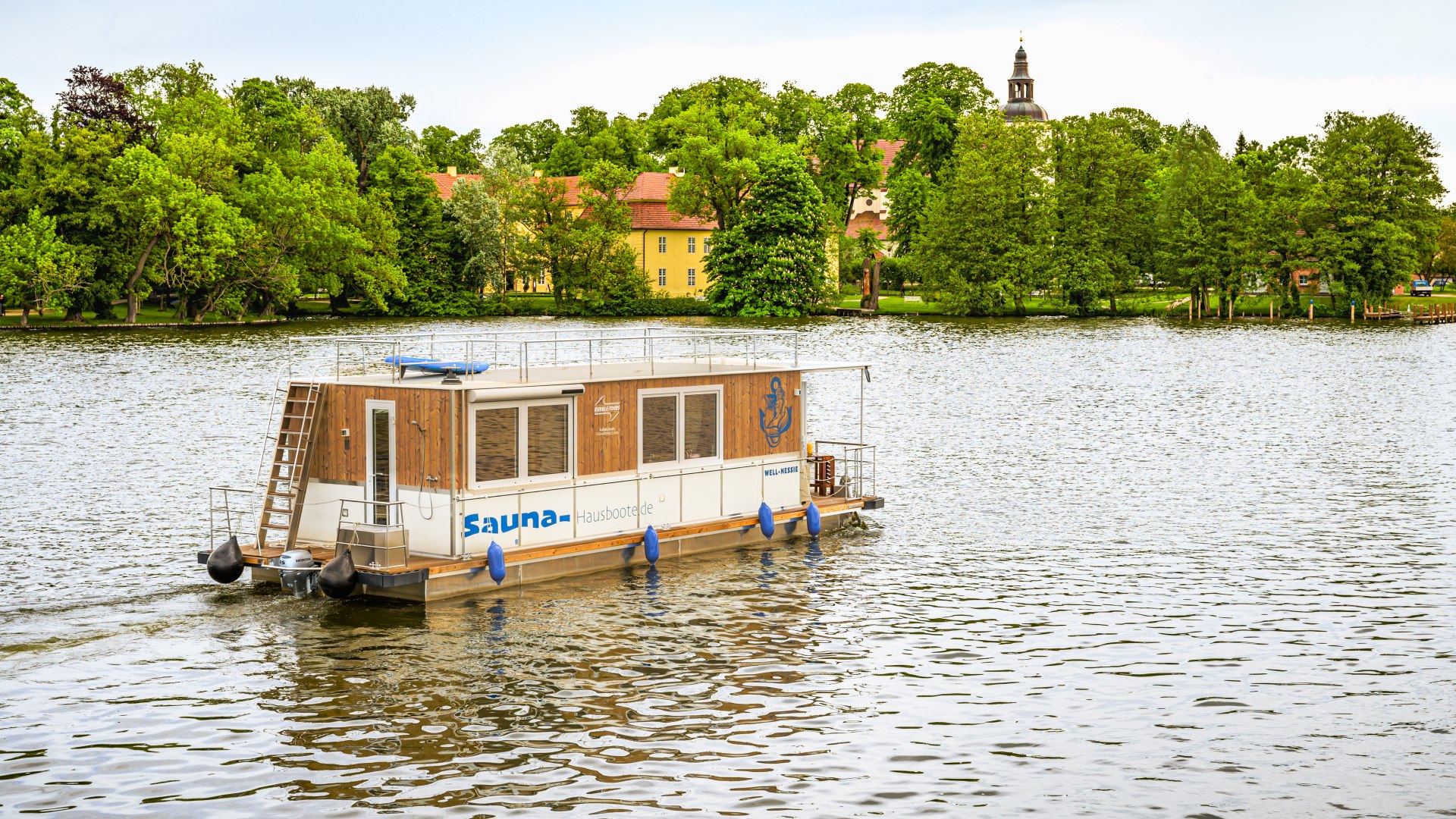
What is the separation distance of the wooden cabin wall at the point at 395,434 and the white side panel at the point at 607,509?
2.83m

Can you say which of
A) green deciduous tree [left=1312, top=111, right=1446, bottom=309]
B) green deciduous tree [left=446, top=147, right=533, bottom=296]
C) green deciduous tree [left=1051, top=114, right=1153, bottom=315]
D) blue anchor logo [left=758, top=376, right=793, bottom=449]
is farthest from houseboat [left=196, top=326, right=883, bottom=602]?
green deciduous tree [left=1312, top=111, right=1446, bottom=309]

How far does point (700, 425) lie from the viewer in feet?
94.1

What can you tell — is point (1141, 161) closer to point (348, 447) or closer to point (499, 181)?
point (499, 181)

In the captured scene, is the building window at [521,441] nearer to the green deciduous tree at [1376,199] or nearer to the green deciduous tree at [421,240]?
the green deciduous tree at [421,240]

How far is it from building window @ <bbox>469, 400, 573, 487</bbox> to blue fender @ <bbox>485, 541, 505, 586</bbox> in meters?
1.19

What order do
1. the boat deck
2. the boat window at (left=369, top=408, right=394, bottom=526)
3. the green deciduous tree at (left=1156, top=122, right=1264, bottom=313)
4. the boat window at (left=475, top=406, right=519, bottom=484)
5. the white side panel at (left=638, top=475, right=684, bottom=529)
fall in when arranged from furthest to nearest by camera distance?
the green deciduous tree at (left=1156, top=122, right=1264, bottom=313)
the white side panel at (left=638, top=475, right=684, bottom=529)
the boat window at (left=369, top=408, right=394, bottom=526)
the boat window at (left=475, top=406, right=519, bottom=484)
the boat deck

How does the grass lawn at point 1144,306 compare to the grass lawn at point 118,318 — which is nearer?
the grass lawn at point 118,318

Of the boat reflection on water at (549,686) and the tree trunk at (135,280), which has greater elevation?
the tree trunk at (135,280)

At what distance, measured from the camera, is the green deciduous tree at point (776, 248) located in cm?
11856

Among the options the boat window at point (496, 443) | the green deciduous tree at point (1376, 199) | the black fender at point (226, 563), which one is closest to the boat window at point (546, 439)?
the boat window at point (496, 443)

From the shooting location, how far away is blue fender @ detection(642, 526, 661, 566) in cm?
2697

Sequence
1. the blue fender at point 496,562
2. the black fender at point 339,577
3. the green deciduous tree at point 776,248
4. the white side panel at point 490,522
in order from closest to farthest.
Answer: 1. the black fender at point 339,577
2. the blue fender at point 496,562
3. the white side panel at point 490,522
4. the green deciduous tree at point 776,248

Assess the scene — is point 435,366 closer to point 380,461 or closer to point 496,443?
point 496,443

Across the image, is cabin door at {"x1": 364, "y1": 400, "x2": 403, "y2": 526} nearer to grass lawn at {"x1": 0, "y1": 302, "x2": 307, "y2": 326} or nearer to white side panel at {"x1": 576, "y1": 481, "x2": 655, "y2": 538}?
white side panel at {"x1": 576, "y1": 481, "x2": 655, "y2": 538}
